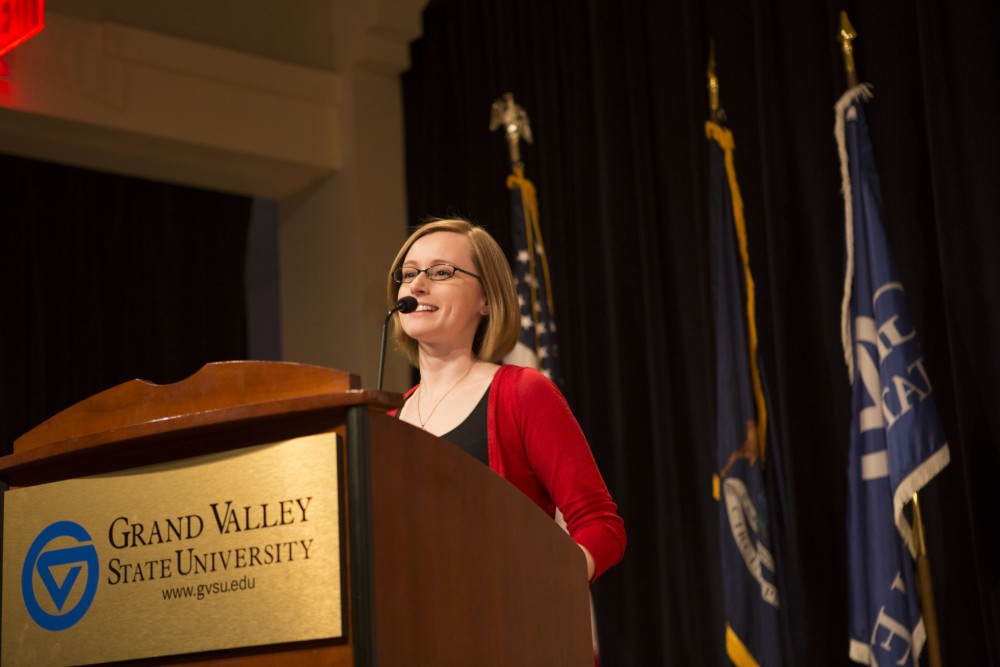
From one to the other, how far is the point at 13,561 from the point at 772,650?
115 inches

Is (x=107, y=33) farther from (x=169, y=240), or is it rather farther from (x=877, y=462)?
(x=877, y=462)

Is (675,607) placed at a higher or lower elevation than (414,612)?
lower

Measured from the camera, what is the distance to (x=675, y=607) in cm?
433

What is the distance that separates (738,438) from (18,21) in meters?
3.20

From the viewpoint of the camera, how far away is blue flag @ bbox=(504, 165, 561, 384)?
4.80 meters

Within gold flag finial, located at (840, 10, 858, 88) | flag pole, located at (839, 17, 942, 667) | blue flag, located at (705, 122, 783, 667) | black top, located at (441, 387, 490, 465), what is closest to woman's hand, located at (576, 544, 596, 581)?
black top, located at (441, 387, 490, 465)

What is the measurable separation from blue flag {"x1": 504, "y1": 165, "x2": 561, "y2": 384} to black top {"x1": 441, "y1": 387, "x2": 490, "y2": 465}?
2.80 meters

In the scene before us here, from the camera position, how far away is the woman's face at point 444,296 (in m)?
2.02

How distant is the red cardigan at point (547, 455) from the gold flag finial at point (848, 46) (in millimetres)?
2266

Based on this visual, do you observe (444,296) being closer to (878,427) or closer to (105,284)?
(878,427)

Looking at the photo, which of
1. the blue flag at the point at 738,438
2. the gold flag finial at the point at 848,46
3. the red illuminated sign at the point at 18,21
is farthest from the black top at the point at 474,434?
the red illuminated sign at the point at 18,21

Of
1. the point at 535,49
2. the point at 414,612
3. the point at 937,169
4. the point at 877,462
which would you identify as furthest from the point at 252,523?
the point at 535,49

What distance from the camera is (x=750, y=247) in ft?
13.8

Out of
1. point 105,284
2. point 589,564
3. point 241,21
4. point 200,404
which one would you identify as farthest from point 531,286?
point 200,404
